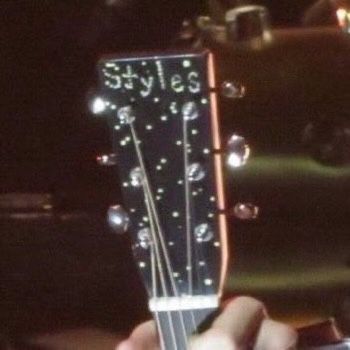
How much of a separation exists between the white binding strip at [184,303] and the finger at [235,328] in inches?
1.1

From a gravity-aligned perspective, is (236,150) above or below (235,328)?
above

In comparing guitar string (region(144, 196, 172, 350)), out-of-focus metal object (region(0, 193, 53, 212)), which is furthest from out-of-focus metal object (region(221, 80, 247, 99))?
out-of-focus metal object (region(0, 193, 53, 212))

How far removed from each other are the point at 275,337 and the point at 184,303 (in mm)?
95

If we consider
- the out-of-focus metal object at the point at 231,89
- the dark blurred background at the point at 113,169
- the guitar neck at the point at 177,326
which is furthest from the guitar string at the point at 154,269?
the dark blurred background at the point at 113,169

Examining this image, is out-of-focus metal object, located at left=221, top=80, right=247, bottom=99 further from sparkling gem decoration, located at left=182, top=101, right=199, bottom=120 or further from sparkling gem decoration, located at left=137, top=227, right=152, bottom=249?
sparkling gem decoration, located at left=137, top=227, right=152, bottom=249

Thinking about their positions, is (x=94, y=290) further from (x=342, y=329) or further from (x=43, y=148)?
(x=342, y=329)

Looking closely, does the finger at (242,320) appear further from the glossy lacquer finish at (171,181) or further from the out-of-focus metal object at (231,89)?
the out-of-focus metal object at (231,89)

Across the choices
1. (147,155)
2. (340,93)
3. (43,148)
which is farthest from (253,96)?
(147,155)

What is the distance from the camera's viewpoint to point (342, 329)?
1.54 m

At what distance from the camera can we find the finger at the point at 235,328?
2.91ft

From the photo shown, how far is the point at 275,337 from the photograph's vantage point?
91 centimetres

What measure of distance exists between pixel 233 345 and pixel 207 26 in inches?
26.4

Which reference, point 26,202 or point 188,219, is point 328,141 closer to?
point 26,202

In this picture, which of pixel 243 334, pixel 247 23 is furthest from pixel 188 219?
pixel 247 23
